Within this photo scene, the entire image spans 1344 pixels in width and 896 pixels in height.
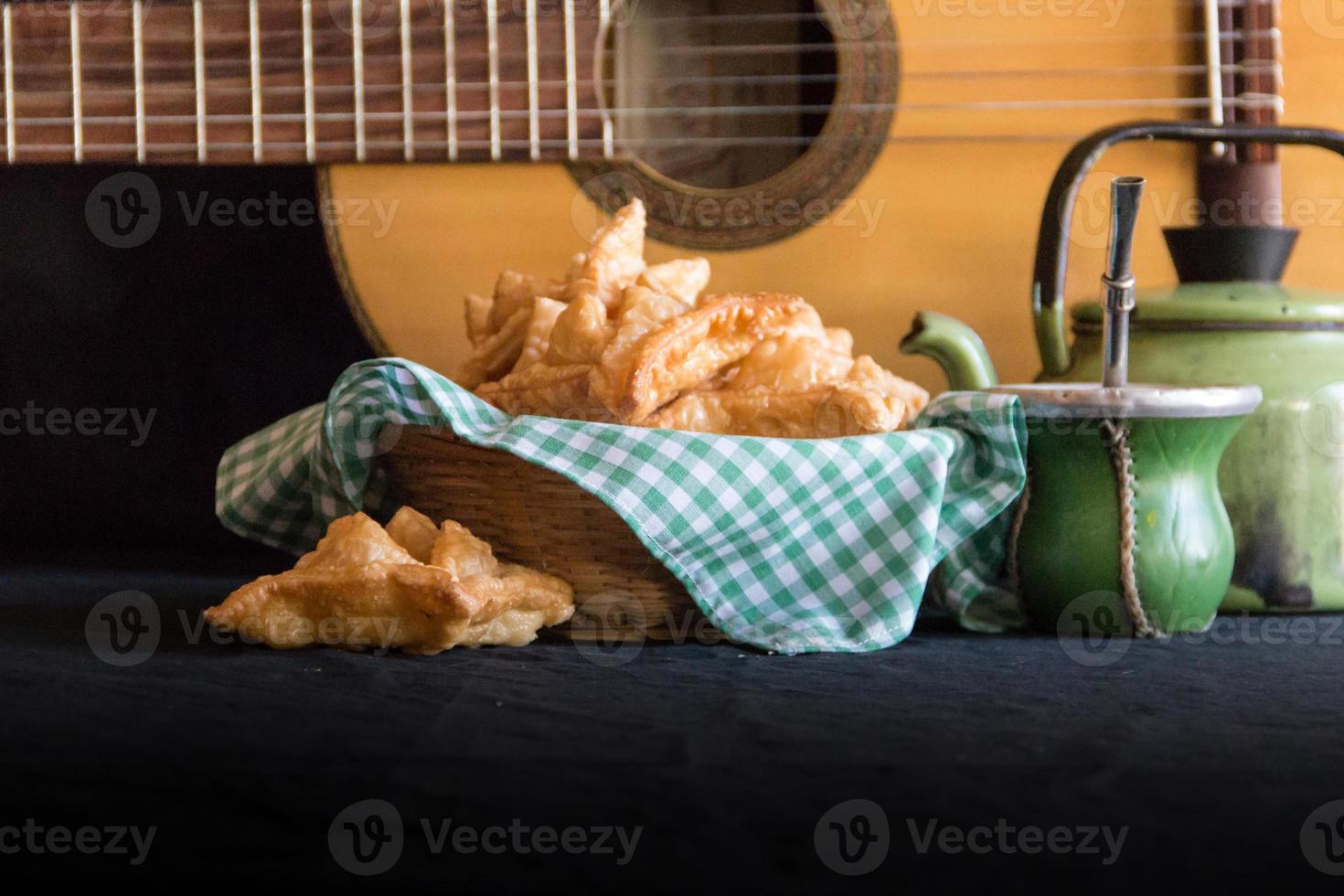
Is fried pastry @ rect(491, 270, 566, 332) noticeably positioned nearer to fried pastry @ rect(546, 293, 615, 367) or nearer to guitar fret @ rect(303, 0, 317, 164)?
fried pastry @ rect(546, 293, 615, 367)

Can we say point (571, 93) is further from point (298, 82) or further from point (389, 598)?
point (389, 598)

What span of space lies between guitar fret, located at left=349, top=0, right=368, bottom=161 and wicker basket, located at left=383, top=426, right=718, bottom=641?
1.92 ft

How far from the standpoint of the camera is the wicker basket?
97 centimetres

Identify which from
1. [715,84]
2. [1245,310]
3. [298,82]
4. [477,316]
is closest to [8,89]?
[298,82]

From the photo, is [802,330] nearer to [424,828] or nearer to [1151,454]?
[1151,454]

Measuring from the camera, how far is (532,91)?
4.97ft

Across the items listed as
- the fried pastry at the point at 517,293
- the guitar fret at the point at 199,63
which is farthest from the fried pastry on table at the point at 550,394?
the guitar fret at the point at 199,63

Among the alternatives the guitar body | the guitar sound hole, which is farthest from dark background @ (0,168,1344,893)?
the guitar sound hole

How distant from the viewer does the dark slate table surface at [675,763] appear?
0.59 metres

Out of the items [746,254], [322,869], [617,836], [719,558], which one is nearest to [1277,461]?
[719,558]

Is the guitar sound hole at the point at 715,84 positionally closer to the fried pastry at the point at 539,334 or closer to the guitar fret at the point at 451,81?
the guitar fret at the point at 451,81

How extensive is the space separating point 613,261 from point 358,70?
0.55 meters

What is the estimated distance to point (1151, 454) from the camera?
40.3 inches

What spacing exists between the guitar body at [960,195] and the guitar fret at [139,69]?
0.21 m
